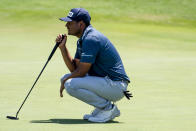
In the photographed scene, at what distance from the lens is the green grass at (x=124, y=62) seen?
28.1 ft

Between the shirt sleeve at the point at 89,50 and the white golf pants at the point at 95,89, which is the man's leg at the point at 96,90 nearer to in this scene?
the white golf pants at the point at 95,89

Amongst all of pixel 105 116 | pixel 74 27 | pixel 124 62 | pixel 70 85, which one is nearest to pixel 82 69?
pixel 70 85

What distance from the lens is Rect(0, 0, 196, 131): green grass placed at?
855cm

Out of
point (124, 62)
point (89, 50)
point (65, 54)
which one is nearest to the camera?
point (89, 50)

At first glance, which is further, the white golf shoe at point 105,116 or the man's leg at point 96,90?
the white golf shoe at point 105,116

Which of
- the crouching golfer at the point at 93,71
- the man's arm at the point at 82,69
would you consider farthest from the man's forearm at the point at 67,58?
the man's arm at the point at 82,69

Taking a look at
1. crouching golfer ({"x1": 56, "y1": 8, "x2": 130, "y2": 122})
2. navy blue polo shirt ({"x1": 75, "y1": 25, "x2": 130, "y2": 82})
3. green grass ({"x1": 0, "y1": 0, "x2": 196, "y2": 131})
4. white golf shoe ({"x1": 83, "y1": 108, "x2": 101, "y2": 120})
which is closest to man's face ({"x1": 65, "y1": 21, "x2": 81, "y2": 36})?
crouching golfer ({"x1": 56, "y1": 8, "x2": 130, "y2": 122})

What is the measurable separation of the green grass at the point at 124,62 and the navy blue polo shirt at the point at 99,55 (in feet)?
2.08

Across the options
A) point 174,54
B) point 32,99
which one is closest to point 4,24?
point 174,54

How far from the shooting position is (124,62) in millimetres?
18000

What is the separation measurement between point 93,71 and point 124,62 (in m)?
9.77

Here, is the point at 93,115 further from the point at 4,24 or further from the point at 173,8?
the point at 173,8

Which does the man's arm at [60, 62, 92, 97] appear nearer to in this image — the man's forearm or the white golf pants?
the white golf pants

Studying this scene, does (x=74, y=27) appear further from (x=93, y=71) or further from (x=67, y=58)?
(x=93, y=71)
